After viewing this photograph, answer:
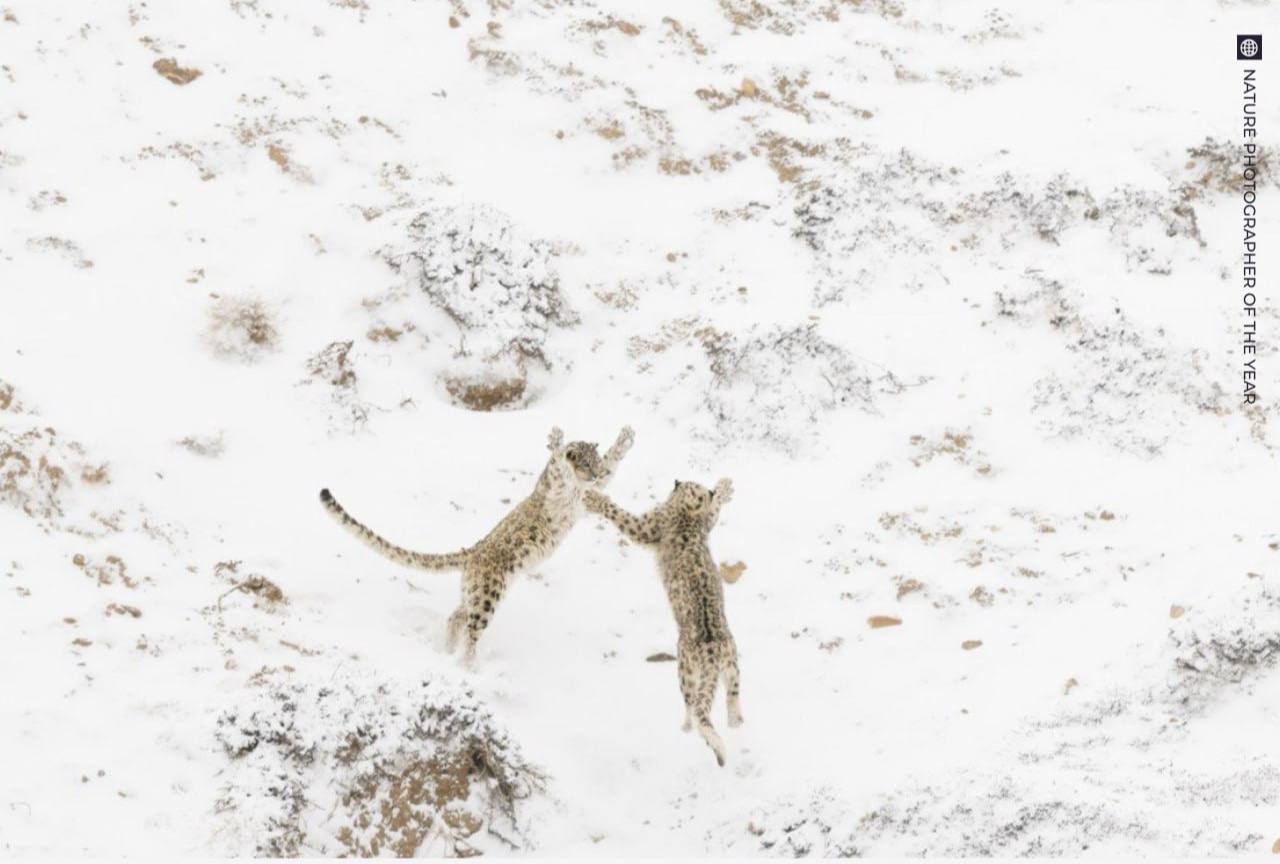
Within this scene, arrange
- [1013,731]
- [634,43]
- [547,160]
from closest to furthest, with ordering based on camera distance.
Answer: [1013,731] → [547,160] → [634,43]

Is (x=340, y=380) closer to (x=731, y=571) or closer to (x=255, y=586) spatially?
(x=255, y=586)

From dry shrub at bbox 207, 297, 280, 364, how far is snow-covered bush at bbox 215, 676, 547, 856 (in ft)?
18.4

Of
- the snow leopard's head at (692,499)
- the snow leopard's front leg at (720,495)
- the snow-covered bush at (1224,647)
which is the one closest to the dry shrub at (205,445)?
the snow leopard's head at (692,499)

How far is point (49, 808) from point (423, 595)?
4.28 metres

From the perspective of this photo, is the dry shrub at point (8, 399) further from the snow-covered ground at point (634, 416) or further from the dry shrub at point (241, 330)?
the dry shrub at point (241, 330)

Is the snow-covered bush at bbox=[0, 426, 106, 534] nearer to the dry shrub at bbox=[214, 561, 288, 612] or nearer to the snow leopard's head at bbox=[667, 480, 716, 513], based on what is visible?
the dry shrub at bbox=[214, 561, 288, 612]

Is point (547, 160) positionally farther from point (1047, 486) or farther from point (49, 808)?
point (49, 808)

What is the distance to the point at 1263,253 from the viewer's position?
47.1 feet

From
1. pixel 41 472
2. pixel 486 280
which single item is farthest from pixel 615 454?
pixel 41 472

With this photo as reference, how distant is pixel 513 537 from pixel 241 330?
4822 millimetres

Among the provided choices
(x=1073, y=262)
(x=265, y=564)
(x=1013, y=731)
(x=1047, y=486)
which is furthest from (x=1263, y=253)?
(x=265, y=564)

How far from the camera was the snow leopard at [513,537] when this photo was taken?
386 inches

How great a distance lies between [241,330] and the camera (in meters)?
12.9

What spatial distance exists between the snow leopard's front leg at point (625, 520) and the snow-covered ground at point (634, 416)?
92 centimetres
